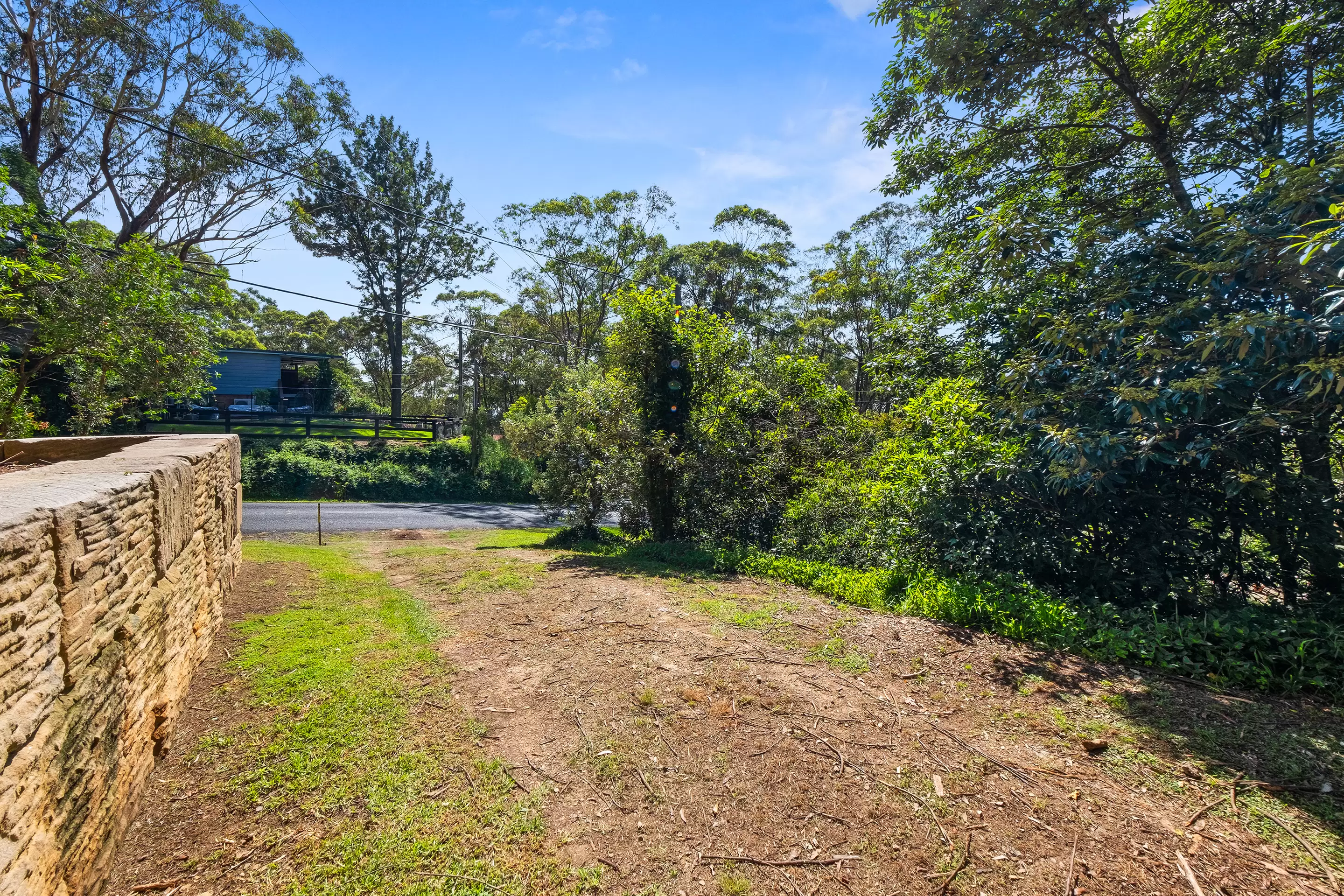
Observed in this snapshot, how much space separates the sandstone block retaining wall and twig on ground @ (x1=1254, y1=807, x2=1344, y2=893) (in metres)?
4.53

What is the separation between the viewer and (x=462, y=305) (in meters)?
34.0

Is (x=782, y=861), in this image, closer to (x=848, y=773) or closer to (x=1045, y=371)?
(x=848, y=773)

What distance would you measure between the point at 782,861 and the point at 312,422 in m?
27.0

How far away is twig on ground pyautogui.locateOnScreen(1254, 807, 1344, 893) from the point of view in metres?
2.19

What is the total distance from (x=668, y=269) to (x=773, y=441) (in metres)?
20.5

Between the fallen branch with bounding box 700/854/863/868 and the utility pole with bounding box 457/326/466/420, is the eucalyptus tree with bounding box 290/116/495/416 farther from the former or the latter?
→ the fallen branch with bounding box 700/854/863/868

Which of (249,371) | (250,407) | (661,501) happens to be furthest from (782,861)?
(249,371)

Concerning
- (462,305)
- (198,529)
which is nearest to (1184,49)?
(198,529)

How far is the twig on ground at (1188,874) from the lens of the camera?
2.18m

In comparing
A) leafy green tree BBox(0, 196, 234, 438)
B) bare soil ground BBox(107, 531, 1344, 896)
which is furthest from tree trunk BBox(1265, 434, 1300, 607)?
leafy green tree BBox(0, 196, 234, 438)

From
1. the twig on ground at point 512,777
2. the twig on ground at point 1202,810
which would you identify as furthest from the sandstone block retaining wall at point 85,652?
the twig on ground at point 1202,810

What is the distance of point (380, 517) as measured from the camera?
16.8 m

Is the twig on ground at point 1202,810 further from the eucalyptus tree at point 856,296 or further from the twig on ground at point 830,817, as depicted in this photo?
the eucalyptus tree at point 856,296

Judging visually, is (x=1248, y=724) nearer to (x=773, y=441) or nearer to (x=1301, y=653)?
(x=1301, y=653)
